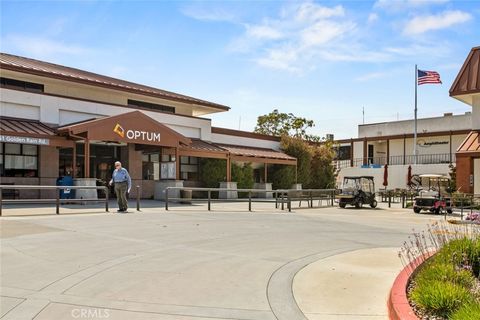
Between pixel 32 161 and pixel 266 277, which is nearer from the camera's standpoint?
pixel 266 277

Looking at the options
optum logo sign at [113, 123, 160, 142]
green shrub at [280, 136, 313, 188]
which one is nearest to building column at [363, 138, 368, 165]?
green shrub at [280, 136, 313, 188]

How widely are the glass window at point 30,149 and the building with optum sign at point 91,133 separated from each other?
48 mm

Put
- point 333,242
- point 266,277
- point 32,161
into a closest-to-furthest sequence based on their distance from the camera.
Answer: point 266,277 < point 333,242 < point 32,161

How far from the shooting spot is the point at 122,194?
55.2ft

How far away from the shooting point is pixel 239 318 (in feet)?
17.7

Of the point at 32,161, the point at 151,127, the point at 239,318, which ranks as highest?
the point at 151,127

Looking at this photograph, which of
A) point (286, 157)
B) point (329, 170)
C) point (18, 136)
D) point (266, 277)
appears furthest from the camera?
point (329, 170)

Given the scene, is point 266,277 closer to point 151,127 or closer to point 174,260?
point 174,260

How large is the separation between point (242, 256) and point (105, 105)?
19487 mm

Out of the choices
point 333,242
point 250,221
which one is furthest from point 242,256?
point 250,221

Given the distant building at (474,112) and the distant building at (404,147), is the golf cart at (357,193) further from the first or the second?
the distant building at (404,147)

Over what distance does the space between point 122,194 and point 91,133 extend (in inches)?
249

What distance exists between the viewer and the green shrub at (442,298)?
5102 mm

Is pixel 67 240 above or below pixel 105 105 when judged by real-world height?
below
